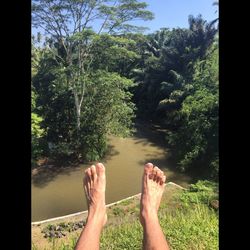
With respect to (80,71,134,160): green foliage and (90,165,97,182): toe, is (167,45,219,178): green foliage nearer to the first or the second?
(80,71,134,160): green foliage

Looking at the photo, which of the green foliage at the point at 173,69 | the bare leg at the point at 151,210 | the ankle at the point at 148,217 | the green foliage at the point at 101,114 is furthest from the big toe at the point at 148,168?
the green foliage at the point at 173,69

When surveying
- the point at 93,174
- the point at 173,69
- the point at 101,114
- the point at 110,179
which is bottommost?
the point at 110,179

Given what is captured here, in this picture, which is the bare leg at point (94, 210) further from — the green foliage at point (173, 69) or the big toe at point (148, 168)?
the green foliage at point (173, 69)

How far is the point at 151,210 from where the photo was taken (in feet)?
5.42

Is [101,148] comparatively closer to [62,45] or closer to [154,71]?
[62,45]

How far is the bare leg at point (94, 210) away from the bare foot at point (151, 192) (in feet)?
0.67

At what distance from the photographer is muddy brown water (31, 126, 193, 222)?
666 centimetres

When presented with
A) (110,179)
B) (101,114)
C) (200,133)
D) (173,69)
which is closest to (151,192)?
(200,133)

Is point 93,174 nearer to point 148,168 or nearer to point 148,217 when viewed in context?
point 148,168

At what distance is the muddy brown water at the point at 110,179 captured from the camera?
6660 mm

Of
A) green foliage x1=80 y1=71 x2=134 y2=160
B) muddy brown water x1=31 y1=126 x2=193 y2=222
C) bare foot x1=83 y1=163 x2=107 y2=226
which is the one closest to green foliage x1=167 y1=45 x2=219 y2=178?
muddy brown water x1=31 y1=126 x2=193 y2=222

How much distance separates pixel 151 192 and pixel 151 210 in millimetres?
252
